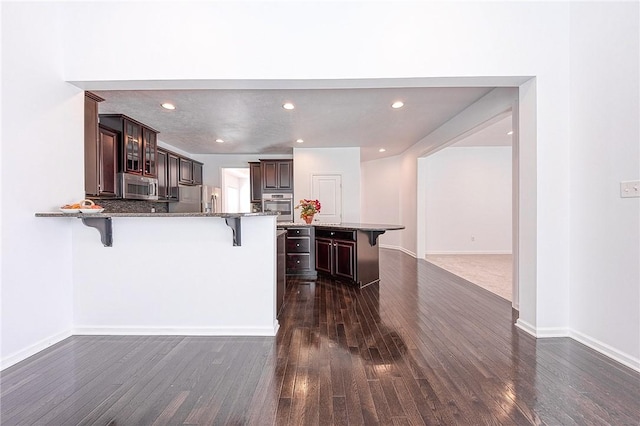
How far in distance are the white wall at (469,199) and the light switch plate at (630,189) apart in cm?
503

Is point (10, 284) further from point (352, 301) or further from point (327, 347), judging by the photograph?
point (352, 301)

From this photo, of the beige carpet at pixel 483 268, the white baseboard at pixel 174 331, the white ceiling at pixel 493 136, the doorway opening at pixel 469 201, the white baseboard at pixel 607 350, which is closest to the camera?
the white baseboard at pixel 607 350

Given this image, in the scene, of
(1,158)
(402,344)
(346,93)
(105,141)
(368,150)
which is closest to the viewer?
(1,158)

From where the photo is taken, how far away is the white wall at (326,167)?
255 inches

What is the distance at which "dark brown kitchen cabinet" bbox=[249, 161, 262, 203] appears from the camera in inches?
266

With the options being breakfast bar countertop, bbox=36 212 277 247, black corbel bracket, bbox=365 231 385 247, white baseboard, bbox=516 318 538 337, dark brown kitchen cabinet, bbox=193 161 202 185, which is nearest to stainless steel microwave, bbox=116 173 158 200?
breakfast bar countertop, bbox=36 212 277 247

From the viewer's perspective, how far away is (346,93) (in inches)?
136

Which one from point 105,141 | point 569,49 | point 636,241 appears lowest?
point 636,241

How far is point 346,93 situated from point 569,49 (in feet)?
6.77

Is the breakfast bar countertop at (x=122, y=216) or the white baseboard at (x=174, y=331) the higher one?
the breakfast bar countertop at (x=122, y=216)

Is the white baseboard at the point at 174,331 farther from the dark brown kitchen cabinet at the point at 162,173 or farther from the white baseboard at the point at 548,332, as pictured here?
the dark brown kitchen cabinet at the point at 162,173

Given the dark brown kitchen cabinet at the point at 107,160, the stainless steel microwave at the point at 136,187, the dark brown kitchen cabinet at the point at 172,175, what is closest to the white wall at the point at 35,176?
the dark brown kitchen cabinet at the point at 107,160

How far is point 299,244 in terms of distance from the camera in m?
4.86

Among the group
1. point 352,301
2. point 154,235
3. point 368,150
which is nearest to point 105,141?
point 154,235
